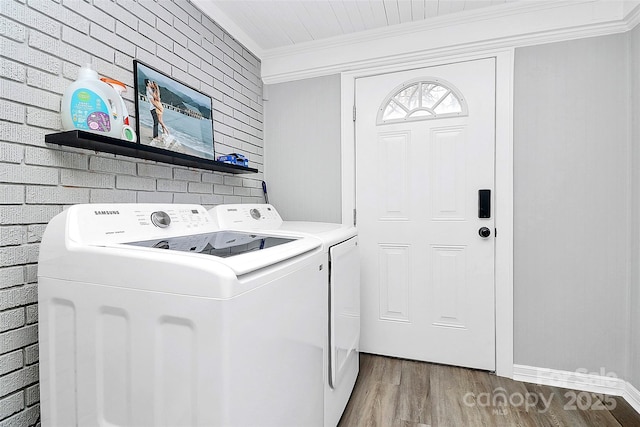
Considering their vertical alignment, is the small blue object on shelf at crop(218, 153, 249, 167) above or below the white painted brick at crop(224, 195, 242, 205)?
above

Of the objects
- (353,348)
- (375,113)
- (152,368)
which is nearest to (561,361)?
(353,348)

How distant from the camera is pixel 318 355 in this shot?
1283 mm

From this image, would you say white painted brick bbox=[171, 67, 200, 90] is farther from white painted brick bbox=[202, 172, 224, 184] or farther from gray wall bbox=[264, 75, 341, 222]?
gray wall bbox=[264, 75, 341, 222]

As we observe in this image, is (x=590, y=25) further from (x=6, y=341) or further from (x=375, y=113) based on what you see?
(x=6, y=341)

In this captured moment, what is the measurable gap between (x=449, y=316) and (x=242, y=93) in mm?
2168

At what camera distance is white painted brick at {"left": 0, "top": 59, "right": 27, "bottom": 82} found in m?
0.98

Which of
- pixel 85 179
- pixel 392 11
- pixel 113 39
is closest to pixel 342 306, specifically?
pixel 85 179

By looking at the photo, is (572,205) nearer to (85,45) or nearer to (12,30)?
(85,45)

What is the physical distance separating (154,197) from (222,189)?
22.4 inches

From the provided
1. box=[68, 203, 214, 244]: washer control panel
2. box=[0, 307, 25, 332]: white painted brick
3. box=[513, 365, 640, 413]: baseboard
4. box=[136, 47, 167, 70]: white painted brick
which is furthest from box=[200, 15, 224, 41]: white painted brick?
box=[513, 365, 640, 413]: baseboard

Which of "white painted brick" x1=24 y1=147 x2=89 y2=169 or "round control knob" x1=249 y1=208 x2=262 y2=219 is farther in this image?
"round control knob" x1=249 y1=208 x2=262 y2=219

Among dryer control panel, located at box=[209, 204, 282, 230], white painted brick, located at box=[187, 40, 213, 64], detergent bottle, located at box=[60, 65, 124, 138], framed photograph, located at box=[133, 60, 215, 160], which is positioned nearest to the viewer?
detergent bottle, located at box=[60, 65, 124, 138]

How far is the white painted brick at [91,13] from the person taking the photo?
118cm

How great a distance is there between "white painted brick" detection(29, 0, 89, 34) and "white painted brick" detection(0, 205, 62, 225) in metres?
0.67
